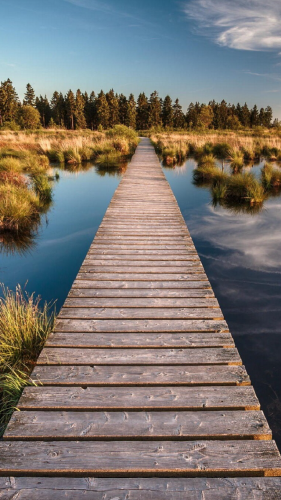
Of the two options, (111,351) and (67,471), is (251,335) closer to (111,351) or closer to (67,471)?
(111,351)

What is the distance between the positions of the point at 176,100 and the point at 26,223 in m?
67.8

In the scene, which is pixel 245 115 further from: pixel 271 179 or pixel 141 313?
pixel 141 313

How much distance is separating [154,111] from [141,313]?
6425 cm

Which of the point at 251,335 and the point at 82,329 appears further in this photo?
the point at 251,335

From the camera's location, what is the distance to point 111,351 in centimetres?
236

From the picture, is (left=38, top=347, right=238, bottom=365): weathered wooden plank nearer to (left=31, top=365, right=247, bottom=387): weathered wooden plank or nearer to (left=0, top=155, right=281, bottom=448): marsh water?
(left=31, top=365, right=247, bottom=387): weathered wooden plank

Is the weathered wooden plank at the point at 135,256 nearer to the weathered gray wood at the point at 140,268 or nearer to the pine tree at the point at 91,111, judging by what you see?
the weathered gray wood at the point at 140,268

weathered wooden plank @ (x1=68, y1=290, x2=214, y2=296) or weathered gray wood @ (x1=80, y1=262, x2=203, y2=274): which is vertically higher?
weathered gray wood @ (x1=80, y1=262, x2=203, y2=274)

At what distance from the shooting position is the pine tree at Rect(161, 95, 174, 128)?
62.5m

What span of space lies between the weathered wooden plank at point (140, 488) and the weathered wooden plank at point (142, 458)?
3 cm

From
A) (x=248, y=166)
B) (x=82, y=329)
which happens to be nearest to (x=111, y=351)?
(x=82, y=329)

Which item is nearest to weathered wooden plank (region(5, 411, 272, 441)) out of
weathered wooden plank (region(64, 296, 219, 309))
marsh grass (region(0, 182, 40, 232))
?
weathered wooden plank (region(64, 296, 219, 309))

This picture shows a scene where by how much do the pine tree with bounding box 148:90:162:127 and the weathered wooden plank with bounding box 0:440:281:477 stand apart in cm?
6398

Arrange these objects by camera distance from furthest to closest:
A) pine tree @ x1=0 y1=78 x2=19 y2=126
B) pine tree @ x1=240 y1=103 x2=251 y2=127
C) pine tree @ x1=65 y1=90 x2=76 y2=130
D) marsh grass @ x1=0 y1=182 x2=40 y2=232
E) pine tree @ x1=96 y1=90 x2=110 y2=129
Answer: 1. pine tree @ x1=240 y1=103 x2=251 y2=127
2. pine tree @ x1=65 y1=90 x2=76 y2=130
3. pine tree @ x1=96 y1=90 x2=110 y2=129
4. pine tree @ x1=0 y1=78 x2=19 y2=126
5. marsh grass @ x1=0 y1=182 x2=40 y2=232
